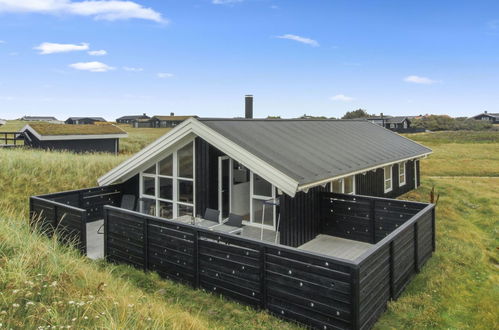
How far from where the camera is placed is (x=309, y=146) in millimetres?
10930

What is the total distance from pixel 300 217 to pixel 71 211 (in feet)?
17.9

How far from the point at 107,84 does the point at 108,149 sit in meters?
21.3

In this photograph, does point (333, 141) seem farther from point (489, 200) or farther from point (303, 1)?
point (303, 1)

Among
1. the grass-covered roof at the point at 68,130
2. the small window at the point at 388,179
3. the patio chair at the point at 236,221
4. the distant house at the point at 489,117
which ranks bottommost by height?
the patio chair at the point at 236,221

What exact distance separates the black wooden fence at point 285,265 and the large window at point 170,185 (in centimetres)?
274

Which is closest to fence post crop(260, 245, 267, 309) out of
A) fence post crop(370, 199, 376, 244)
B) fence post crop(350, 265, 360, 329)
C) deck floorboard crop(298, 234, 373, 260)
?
fence post crop(350, 265, 360, 329)

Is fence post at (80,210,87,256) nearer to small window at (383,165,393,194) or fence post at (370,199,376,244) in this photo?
fence post at (370,199,376,244)

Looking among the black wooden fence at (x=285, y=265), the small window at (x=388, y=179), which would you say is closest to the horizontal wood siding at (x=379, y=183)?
the small window at (x=388, y=179)

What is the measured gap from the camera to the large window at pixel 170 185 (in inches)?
406

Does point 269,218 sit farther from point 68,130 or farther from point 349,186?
point 68,130

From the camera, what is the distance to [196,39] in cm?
2827

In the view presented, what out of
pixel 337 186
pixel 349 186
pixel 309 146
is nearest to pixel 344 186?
pixel 349 186

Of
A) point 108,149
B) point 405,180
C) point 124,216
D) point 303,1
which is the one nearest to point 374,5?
point 303,1

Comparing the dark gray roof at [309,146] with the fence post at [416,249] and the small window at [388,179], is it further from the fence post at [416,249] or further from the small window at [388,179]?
the fence post at [416,249]
